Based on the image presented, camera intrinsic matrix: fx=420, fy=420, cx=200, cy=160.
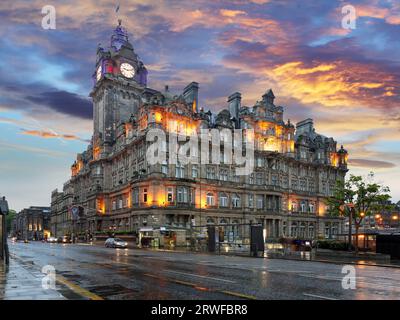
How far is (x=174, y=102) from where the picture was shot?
7756cm

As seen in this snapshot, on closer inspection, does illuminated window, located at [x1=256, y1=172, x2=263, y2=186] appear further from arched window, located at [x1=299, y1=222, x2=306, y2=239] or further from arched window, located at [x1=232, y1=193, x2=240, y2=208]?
arched window, located at [x1=299, y1=222, x2=306, y2=239]

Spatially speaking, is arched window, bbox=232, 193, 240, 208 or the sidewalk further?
arched window, bbox=232, 193, 240, 208

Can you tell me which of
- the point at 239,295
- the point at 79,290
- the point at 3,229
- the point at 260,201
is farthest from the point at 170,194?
the point at 239,295

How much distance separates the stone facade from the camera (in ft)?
245

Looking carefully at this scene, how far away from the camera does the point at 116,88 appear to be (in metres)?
92.6

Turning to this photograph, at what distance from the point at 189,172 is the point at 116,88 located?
2859 centimetres

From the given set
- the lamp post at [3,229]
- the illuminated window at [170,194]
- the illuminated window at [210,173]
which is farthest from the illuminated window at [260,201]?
the lamp post at [3,229]

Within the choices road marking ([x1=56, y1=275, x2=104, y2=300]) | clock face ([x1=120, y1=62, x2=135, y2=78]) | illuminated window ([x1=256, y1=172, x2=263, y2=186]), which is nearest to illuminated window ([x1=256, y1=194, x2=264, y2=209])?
illuminated window ([x1=256, y1=172, x2=263, y2=186])

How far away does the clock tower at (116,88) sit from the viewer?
92188mm

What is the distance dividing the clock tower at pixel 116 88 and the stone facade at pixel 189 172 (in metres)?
0.22

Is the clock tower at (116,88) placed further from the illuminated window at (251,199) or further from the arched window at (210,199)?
the illuminated window at (251,199)

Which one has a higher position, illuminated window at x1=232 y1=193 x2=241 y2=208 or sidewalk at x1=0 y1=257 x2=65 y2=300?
illuminated window at x1=232 y1=193 x2=241 y2=208

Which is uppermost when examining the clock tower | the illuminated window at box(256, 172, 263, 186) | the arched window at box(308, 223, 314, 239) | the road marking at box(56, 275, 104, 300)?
the clock tower
